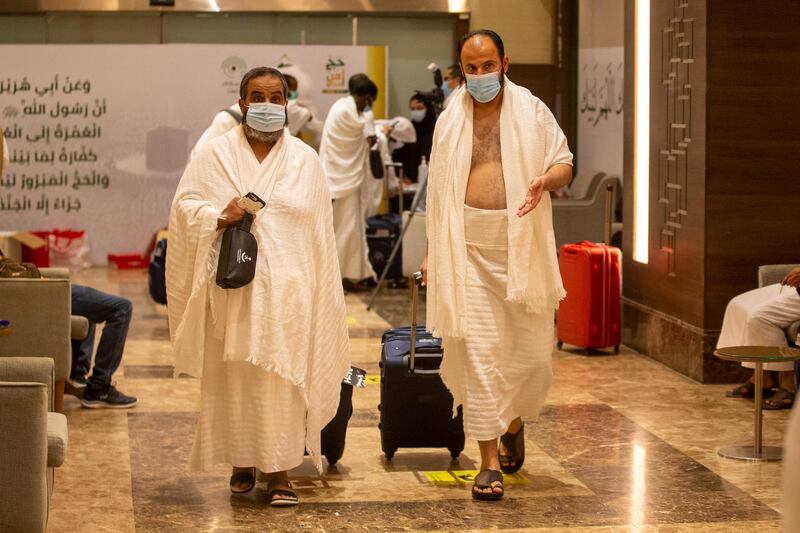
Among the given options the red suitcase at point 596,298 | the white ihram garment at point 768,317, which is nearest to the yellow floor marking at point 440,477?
the white ihram garment at point 768,317

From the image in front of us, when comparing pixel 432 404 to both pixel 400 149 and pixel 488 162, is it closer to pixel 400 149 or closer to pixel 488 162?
pixel 488 162

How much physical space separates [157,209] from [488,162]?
9.62 m

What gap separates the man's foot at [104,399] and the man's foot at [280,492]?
79.1 inches

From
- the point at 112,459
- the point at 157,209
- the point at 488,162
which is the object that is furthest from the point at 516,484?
the point at 157,209

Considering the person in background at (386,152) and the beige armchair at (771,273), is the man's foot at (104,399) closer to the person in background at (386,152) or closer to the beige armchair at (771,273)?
the beige armchair at (771,273)

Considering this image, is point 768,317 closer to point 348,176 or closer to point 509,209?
point 509,209

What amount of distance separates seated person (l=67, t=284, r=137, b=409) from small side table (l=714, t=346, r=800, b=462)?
2.88 m

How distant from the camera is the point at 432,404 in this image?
5.57 m

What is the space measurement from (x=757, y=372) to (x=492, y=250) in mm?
1319

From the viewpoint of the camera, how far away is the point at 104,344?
22.2 feet

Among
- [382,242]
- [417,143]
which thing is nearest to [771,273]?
[382,242]

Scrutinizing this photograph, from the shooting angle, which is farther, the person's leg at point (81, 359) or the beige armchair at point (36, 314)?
the person's leg at point (81, 359)

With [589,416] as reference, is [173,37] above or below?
above

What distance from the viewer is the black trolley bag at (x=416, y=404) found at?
18.2 feet
